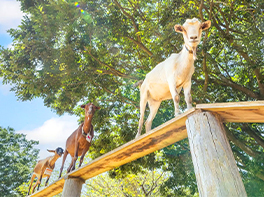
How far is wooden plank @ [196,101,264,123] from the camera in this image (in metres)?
2.56

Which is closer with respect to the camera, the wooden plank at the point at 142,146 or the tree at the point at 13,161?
the wooden plank at the point at 142,146

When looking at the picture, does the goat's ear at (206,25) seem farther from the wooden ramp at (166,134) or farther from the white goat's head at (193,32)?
the wooden ramp at (166,134)

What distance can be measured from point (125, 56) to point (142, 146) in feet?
21.8

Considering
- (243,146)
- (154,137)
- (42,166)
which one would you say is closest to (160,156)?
(243,146)

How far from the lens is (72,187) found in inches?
188

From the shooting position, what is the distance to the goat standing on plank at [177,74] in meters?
3.35

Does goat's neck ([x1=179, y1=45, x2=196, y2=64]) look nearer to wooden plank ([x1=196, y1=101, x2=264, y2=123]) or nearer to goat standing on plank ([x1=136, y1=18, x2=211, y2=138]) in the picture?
goat standing on plank ([x1=136, y1=18, x2=211, y2=138])

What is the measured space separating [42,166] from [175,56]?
523cm

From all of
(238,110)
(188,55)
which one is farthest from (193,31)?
(238,110)

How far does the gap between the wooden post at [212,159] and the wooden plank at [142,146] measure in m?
0.25

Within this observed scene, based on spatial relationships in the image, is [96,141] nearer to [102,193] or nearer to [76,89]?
[76,89]

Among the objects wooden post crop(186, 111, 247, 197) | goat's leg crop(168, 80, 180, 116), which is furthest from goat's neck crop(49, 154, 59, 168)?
wooden post crop(186, 111, 247, 197)

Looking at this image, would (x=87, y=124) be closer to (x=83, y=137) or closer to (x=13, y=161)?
(x=83, y=137)

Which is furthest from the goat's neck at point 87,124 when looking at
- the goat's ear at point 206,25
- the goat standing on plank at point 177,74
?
the goat's ear at point 206,25
